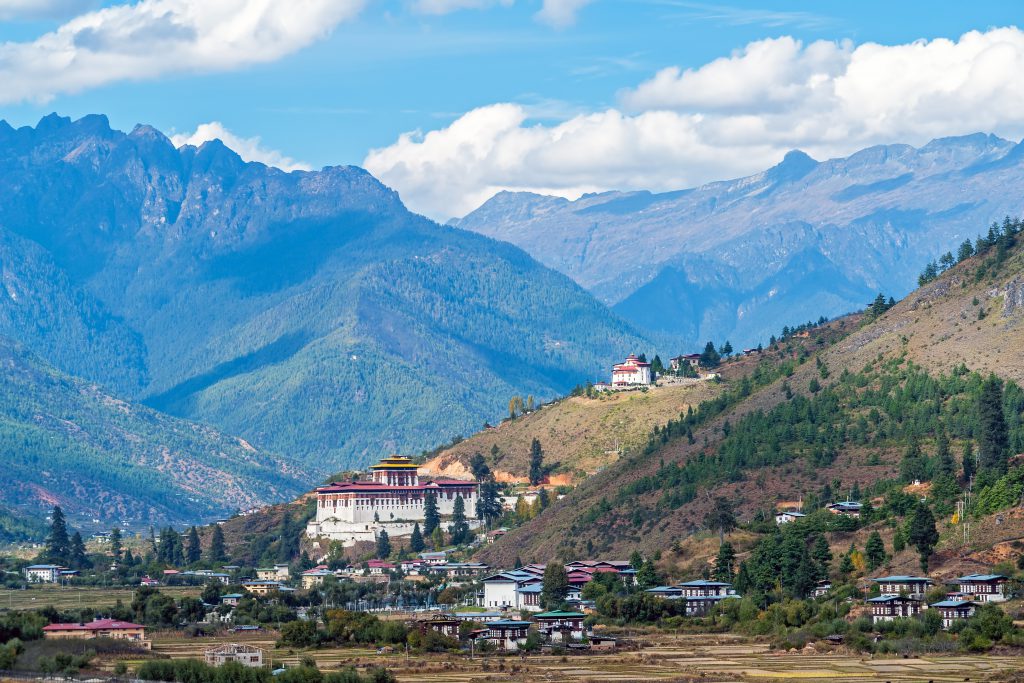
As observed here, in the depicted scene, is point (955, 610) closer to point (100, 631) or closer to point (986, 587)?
point (986, 587)

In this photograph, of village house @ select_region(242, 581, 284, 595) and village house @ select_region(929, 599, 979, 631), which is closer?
village house @ select_region(929, 599, 979, 631)

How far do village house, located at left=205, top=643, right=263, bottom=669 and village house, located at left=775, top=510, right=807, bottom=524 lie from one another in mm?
57844

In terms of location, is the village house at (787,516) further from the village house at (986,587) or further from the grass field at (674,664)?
the village house at (986,587)

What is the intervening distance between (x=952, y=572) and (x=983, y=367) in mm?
46717

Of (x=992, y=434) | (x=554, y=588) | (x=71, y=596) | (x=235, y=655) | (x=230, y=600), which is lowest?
(x=235, y=655)

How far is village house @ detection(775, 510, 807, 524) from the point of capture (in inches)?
7077

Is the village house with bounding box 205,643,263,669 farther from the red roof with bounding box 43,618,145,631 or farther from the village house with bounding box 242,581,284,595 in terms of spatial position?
the village house with bounding box 242,581,284,595

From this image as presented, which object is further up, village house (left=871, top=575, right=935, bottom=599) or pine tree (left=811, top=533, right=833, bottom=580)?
pine tree (left=811, top=533, right=833, bottom=580)

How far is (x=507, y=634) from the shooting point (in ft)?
483

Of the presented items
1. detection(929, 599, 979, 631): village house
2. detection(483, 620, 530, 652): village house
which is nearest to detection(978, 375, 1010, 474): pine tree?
detection(929, 599, 979, 631): village house

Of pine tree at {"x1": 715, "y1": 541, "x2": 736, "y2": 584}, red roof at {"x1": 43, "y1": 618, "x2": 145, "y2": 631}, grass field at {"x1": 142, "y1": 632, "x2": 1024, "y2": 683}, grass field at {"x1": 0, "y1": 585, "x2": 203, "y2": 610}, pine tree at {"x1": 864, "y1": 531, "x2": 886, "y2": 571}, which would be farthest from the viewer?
grass field at {"x1": 0, "y1": 585, "x2": 203, "y2": 610}

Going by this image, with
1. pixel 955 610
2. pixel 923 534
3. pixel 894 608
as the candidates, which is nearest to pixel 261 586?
pixel 923 534

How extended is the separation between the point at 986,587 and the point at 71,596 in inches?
3090

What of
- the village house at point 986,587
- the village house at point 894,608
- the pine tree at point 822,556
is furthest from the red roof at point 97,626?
the village house at point 986,587
